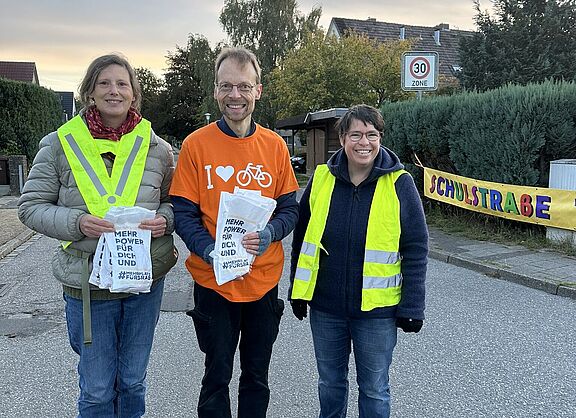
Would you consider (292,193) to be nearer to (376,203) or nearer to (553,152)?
(376,203)

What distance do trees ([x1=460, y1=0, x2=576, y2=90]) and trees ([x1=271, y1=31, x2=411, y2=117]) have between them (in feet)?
11.5

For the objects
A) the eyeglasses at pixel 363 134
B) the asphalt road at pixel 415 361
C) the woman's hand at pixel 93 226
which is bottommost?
the asphalt road at pixel 415 361

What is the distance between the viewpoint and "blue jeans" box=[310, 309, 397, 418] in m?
2.74

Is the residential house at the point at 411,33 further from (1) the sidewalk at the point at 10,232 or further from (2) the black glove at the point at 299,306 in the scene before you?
(2) the black glove at the point at 299,306

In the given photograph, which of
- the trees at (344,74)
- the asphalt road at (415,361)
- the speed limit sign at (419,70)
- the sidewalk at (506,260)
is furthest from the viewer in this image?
the trees at (344,74)

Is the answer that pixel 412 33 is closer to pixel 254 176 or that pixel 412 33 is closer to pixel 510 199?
pixel 510 199

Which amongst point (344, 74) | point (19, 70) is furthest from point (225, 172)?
point (19, 70)

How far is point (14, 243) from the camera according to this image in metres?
9.51

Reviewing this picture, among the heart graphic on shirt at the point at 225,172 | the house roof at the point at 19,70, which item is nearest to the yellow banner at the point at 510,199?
the heart graphic on shirt at the point at 225,172

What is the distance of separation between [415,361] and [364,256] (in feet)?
6.75

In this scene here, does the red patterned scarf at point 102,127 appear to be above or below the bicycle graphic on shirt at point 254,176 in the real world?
above

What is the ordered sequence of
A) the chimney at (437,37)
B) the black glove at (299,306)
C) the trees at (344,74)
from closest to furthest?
the black glove at (299,306) → the trees at (344,74) → the chimney at (437,37)

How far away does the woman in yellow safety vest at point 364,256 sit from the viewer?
2.66m

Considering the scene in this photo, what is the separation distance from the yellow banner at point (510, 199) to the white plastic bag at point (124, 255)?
7.39 metres
